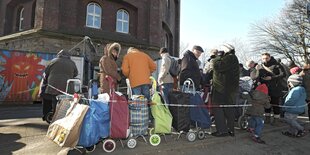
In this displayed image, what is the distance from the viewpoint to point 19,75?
46.1 feet

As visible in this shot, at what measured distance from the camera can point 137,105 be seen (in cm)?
502

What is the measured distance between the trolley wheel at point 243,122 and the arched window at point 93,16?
1493 cm

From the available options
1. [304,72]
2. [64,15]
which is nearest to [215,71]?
[304,72]

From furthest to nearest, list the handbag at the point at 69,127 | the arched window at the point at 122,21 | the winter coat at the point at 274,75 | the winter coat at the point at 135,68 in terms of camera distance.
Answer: the arched window at the point at 122,21 < the winter coat at the point at 274,75 < the winter coat at the point at 135,68 < the handbag at the point at 69,127

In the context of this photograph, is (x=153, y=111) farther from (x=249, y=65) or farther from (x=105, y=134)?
(x=249, y=65)

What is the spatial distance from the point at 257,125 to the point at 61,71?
514 cm

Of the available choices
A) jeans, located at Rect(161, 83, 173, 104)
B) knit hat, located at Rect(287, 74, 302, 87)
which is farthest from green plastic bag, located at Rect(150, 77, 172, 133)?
knit hat, located at Rect(287, 74, 302, 87)

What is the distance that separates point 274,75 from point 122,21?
50.0ft

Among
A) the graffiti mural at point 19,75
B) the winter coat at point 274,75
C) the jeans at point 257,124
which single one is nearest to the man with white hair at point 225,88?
the jeans at point 257,124

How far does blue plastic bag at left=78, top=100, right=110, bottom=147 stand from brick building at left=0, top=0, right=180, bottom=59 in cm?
1357

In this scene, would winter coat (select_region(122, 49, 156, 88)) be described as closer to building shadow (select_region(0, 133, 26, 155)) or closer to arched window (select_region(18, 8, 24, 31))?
building shadow (select_region(0, 133, 26, 155))

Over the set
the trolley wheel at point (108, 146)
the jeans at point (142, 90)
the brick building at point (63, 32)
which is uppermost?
the brick building at point (63, 32)

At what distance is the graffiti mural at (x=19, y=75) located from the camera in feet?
45.0

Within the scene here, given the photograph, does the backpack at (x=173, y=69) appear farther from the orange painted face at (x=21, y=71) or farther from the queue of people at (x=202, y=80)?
the orange painted face at (x=21, y=71)
